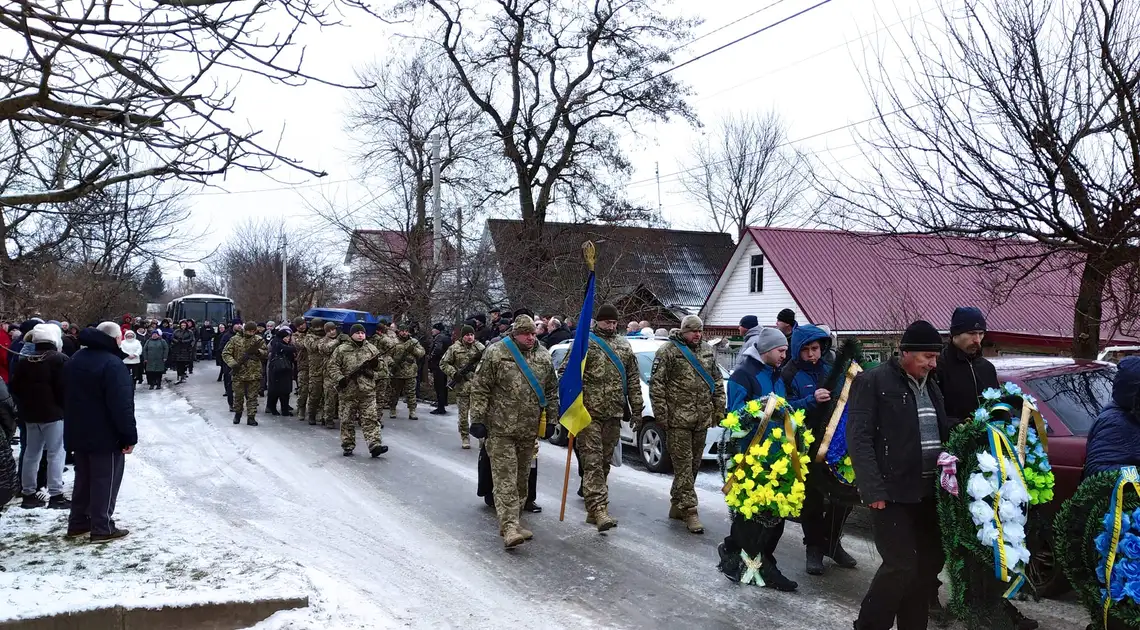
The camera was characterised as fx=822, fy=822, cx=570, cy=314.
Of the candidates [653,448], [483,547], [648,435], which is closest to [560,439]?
[648,435]

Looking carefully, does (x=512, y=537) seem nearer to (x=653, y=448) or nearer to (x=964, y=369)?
(x=964, y=369)

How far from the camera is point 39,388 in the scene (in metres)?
8.19

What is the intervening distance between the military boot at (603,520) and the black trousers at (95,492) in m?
4.11

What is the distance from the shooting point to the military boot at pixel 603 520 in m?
7.50

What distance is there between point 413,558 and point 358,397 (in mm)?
5442

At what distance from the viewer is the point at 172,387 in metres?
23.4

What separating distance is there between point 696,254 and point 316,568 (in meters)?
40.5

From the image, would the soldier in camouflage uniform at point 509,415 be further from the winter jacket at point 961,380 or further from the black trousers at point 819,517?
the winter jacket at point 961,380

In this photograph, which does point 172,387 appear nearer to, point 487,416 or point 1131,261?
point 487,416

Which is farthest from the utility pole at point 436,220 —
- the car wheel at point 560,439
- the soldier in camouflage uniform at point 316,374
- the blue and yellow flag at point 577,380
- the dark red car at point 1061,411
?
the dark red car at point 1061,411

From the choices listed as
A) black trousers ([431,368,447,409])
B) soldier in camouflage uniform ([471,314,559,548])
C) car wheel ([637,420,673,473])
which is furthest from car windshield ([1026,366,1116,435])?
black trousers ([431,368,447,409])

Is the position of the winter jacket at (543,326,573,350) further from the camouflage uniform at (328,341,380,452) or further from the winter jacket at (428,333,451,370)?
the camouflage uniform at (328,341,380,452)

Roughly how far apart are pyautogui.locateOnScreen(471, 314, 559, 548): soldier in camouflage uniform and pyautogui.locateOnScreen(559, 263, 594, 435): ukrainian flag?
0.76 ft

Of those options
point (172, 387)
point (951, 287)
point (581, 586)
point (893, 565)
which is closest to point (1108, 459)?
point (893, 565)
